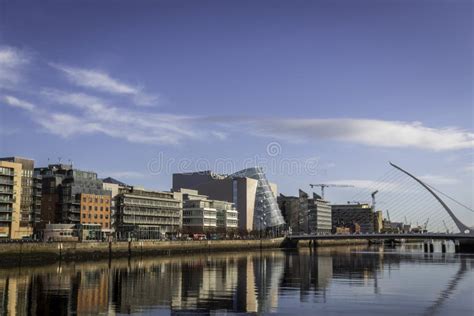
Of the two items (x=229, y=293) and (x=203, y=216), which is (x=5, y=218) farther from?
(x=229, y=293)

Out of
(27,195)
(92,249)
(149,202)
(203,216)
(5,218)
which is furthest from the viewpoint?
(203,216)

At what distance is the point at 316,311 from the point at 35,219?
86.1 meters

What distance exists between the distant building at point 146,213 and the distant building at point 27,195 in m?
18.7

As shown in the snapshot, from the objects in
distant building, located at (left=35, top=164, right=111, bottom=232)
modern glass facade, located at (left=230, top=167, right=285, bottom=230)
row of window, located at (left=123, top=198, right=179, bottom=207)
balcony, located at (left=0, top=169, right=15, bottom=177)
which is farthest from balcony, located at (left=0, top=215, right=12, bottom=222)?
modern glass facade, located at (left=230, top=167, right=285, bottom=230)

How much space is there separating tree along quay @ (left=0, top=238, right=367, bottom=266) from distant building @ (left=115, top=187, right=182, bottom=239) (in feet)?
44.3

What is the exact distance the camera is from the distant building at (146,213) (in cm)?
12294

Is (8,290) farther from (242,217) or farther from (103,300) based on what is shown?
(242,217)

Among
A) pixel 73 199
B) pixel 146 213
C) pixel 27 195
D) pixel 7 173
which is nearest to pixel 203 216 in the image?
pixel 146 213

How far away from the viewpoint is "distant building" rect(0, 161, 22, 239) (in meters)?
96.6

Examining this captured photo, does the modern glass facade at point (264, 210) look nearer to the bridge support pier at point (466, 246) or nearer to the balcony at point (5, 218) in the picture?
the bridge support pier at point (466, 246)

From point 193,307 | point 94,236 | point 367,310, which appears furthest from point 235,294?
point 94,236

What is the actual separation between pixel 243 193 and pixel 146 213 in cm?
5867

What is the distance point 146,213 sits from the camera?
427 ft

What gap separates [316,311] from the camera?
109 feet
